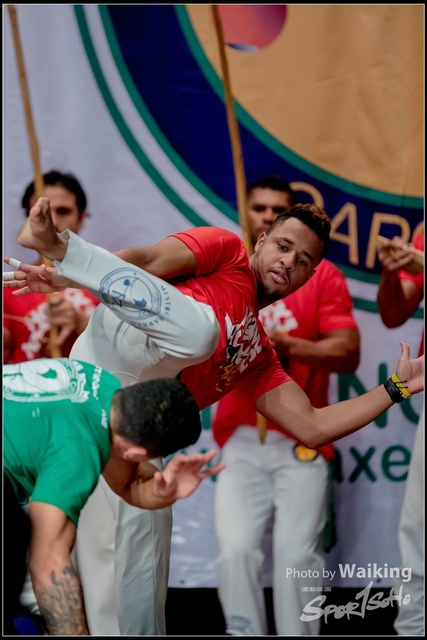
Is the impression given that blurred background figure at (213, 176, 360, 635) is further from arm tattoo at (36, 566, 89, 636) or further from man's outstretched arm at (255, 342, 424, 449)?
arm tattoo at (36, 566, 89, 636)

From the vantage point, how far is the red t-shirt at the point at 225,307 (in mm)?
2086

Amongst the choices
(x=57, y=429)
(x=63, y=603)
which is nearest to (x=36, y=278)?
(x=57, y=429)

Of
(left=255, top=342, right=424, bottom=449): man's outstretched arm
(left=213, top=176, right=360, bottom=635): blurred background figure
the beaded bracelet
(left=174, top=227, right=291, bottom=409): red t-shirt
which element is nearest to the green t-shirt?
(left=174, top=227, right=291, bottom=409): red t-shirt

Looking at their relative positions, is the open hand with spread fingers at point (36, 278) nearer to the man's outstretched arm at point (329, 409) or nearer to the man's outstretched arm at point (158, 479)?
the man's outstretched arm at point (158, 479)

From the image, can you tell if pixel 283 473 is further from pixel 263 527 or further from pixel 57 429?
pixel 57 429

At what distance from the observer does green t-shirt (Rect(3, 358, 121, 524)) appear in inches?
63.9

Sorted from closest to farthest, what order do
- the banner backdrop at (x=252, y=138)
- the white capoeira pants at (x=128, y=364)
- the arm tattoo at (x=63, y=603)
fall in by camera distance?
the arm tattoo at (x=63, y=603) < the white capoeira pants at (x=128, y=364) < the banner backdrop at (x=252, y=138)

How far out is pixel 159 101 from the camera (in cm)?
306

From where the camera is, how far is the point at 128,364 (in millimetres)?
2039

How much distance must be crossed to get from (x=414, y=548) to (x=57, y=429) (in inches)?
59.6

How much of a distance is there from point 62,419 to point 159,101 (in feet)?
5.56

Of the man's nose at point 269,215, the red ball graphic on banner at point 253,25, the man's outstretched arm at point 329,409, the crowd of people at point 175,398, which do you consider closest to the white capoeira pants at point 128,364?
the crowd of people at point 175,398

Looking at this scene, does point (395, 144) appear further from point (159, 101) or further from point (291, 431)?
point (291, 431)

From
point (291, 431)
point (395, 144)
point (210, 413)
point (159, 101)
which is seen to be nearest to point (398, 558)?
point (210, 413)
